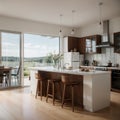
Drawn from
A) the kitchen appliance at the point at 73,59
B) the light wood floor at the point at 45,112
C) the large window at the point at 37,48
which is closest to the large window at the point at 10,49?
the large window at the point at 37,48

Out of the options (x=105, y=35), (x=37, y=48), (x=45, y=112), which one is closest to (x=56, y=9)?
(x=37, y=48)

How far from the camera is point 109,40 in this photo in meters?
7.27

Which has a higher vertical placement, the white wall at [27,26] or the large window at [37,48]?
the white wall at [27,26]

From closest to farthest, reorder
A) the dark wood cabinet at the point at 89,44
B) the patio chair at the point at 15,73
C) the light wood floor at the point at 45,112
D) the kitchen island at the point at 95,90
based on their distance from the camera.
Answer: the light wood floor at the point at 45,112 → the kitchen island at the point at 95,90 → the patio chair at the point at 15,73 → the dark wood cabinet at the point at 89,44

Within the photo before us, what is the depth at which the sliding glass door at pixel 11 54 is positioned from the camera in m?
6.93

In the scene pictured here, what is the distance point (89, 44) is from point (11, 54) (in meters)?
3.71

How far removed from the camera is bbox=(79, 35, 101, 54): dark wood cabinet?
7.60 m

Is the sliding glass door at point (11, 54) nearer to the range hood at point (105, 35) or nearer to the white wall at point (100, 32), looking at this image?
the white wall at point (100, 32)

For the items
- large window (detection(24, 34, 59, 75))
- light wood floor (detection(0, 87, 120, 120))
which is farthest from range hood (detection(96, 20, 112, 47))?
light wood floor (detection(0, 87, 120, 120))

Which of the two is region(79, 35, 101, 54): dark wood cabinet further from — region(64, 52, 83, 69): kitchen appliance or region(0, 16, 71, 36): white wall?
region(0, 16, 71, 36): white wall

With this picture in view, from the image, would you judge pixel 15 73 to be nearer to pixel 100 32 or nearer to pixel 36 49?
pixel 36 49

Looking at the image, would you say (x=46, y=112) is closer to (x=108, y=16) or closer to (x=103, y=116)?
(x=103, y=116)

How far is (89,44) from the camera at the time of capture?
7.93 meters

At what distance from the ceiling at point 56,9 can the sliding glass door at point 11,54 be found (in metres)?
0.94
